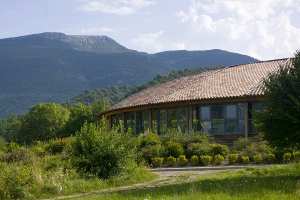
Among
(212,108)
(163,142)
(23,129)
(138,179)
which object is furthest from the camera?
(23,129)

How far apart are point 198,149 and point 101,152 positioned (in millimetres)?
8613

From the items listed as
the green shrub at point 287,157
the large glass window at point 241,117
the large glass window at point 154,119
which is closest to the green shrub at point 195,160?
the green shrub at point 287,157

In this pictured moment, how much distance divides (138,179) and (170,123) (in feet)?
65.7

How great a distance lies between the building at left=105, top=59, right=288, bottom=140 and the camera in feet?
114

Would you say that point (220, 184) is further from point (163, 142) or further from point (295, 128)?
point (163, 142)

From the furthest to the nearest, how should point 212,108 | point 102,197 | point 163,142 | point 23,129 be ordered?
point 23,129, point 212,108, point 163,142, point 102,197

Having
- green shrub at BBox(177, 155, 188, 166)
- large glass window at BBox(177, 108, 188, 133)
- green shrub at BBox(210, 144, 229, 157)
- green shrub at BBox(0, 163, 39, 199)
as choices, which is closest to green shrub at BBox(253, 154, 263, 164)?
green shrub at BBox(210, 144, 229, 157)

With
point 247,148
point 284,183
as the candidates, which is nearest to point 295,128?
point 284,183

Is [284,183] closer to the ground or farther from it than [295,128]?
A: closer to the ground

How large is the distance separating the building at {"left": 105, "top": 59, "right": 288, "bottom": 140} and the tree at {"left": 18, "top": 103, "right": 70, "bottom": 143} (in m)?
43.6

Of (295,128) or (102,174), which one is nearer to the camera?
(295,128)

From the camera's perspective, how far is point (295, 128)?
15883mm

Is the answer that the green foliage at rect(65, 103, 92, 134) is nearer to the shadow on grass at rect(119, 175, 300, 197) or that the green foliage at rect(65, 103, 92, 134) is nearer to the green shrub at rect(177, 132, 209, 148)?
the green shrub at rect(177, 132, 209, 148)

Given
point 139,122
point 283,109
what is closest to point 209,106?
point 139,122
